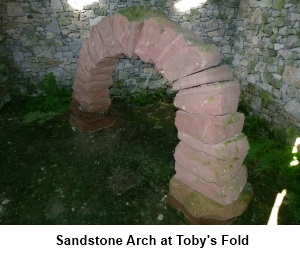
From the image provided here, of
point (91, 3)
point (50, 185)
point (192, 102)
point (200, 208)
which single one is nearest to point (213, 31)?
point (91, 3)

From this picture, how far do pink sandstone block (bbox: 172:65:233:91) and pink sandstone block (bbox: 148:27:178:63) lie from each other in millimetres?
500

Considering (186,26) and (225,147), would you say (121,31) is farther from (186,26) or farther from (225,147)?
(186,26)

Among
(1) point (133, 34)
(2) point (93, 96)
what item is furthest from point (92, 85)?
(1) point (133, 34)

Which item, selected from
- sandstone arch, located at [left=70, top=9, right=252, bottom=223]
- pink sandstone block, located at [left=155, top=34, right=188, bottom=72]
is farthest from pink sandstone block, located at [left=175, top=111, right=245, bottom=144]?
pink sandstone block, located at [left=155, top=34, right=188, bottom=72]

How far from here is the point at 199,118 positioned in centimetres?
289

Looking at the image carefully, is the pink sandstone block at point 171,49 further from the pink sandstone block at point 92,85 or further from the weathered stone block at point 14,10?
the weathered stone block at point 14,10

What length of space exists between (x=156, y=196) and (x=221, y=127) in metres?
1.59

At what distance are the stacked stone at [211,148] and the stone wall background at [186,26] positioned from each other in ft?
7.99

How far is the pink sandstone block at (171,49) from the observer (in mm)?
2926

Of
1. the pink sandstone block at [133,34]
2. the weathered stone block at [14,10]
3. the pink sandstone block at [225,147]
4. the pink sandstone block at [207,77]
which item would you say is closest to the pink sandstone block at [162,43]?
the pink sandstone block at [133,34]

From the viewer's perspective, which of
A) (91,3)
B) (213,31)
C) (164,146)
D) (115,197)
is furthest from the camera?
(213,31)

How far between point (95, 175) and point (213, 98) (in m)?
2.41

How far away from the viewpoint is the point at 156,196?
3.81 metres

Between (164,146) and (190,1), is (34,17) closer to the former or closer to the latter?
(190,1)
